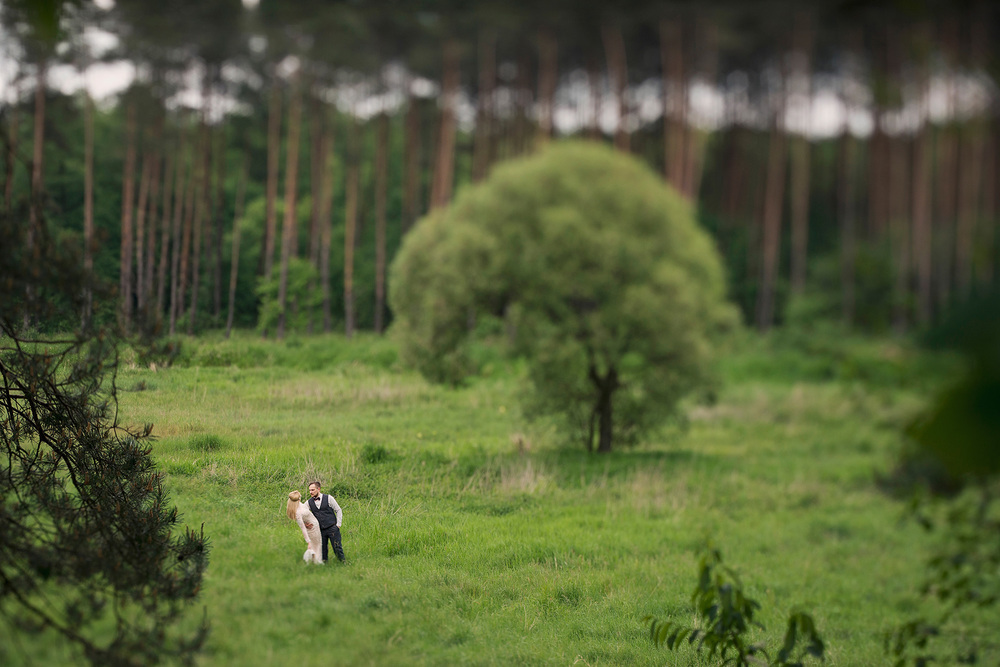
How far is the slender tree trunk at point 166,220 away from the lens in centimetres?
544

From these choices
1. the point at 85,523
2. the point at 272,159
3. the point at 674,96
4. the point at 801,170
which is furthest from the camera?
the point at 674,96

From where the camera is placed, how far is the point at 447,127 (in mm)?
15875

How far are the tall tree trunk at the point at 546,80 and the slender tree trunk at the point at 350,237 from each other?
14799mm

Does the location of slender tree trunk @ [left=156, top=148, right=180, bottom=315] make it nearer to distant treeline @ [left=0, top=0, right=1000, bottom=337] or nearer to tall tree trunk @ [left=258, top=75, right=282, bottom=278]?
distant treeline @ [left=0, top=0, right=1000, bottom=337]

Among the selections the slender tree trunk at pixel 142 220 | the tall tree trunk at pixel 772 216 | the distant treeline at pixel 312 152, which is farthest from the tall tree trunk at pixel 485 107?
the tall tree trunk at pixel 772 216

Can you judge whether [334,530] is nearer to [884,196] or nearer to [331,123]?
[331,123]

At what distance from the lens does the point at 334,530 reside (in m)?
5.12

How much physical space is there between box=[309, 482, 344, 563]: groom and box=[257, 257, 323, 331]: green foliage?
1.61 metres

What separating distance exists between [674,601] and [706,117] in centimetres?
3142

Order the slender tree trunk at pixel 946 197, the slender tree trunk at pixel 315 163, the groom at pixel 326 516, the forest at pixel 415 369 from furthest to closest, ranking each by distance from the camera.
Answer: the slender tree trunk at pixel 315 163 → the groom at pixel 326 516 → the forest at pixel 415 369 → the slender tree trunk at pixel 946 197

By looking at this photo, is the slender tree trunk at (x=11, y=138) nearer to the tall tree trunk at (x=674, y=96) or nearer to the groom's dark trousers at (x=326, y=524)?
the groom's dark trousers at (x=326, y=524)

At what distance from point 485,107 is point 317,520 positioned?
52.7 feet

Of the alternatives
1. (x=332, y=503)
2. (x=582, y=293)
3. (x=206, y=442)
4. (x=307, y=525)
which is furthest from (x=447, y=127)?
(x=307, y=525)

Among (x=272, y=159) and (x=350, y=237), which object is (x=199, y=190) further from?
(x=350, y=237)
